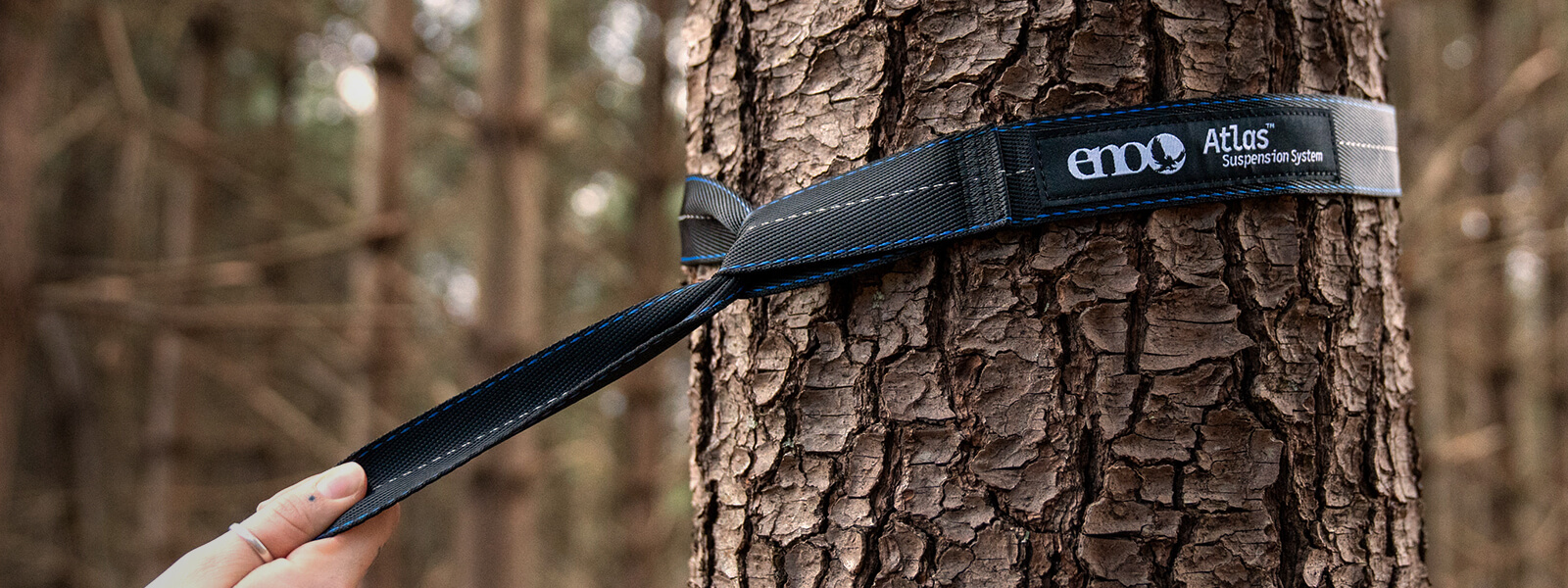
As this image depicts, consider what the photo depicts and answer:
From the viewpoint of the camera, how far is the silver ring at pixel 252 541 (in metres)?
0.99

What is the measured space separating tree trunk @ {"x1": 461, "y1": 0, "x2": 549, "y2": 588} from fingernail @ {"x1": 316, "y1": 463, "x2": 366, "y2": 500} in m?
2.42

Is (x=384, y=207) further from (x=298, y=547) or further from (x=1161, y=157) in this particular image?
(x=1161, y=157)

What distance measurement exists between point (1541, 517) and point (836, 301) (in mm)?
7529

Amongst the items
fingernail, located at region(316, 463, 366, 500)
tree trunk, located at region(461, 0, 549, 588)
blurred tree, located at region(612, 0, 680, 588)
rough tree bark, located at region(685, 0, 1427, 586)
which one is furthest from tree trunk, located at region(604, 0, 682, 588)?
rough tree bark, located at region(685, 0, 1427, 586)

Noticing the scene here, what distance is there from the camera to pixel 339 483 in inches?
40.4

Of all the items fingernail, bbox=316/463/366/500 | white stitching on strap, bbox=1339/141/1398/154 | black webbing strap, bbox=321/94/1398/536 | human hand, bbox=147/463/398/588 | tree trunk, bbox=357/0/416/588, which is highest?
tree trunk, bbox=357/0/416/588

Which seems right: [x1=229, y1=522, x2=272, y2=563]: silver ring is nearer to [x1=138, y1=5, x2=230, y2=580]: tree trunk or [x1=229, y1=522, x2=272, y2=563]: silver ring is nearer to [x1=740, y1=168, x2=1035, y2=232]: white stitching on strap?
[x1=740, y1=168, x2=1035, y2=232]: white stitching on strap

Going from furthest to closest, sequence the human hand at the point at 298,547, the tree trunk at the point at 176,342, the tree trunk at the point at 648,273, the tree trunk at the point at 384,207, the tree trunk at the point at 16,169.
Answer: the tree trunk at the point at 648,273
the tree trunk at the point at 176,342
the tree trunk at the point at 384,207
the tree trunk at the point at 16,169
the human hand at the point at 298,547

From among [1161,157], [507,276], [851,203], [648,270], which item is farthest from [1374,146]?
[648,270]

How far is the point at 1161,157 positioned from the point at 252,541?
A: 1.01 metres

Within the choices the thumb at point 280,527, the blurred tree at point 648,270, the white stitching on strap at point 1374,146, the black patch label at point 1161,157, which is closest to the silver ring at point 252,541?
the thumb at point 280,527

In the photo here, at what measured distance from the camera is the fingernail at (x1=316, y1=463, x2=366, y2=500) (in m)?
1.02

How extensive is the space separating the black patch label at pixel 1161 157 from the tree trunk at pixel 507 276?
287cm

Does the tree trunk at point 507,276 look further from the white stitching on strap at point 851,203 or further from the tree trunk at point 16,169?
the white stitching on strap at point 851,203
